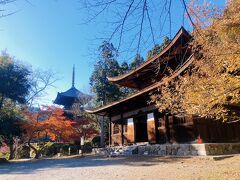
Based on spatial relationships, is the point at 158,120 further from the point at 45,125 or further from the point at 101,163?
the point at 45,125

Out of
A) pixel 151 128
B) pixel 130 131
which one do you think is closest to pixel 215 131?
pixel 151 128

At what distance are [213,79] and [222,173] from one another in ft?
9.36

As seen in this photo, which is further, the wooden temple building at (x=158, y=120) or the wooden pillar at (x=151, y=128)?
the wooden pillar at (x=151, y=128)

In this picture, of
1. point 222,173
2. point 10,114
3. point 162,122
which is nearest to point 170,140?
point 162,122

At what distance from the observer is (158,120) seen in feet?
49.3

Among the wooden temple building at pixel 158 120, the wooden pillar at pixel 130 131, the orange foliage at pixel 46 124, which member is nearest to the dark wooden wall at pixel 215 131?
the wooden temple building at pixel 158 120

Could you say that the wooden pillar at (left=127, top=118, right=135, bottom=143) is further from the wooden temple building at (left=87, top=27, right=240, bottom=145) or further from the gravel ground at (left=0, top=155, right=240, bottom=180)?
the gravel ground at (left=0, top=155, right=240, bottom=180)

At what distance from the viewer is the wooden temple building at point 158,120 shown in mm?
12234

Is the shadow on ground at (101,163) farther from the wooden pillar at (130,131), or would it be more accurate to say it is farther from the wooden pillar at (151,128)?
the wooden pillar at (130,131)

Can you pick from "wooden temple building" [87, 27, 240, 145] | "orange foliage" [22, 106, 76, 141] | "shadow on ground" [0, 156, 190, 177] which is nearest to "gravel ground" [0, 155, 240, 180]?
"shadow on ground" [0, 156, 190, 177]

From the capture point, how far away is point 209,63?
768cm

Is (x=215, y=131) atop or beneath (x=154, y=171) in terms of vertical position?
atop

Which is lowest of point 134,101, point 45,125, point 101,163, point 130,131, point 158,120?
point 101,163

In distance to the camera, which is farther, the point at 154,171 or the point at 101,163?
the point at 101,163
